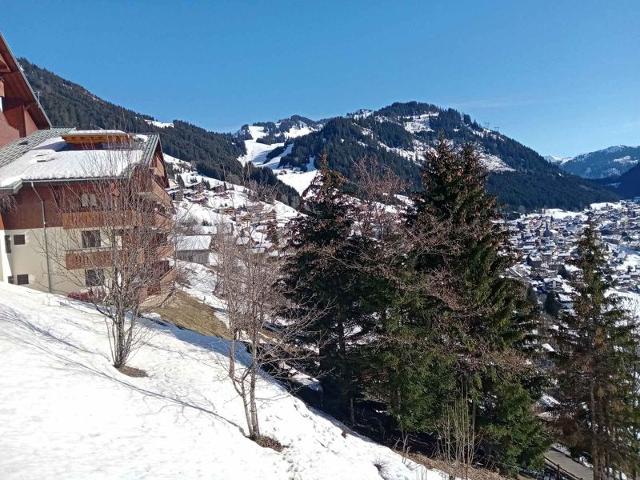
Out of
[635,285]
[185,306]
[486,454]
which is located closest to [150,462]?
[486,454]

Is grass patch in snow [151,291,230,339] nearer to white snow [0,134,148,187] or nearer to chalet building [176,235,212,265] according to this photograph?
white snow [0,134,148,187]

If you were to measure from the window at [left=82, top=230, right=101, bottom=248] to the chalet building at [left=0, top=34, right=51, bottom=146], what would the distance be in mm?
18265

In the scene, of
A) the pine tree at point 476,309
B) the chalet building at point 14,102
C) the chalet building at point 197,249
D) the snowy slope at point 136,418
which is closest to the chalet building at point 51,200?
the chalet building at point 14,102

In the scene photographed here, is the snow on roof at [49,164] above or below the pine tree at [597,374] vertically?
above

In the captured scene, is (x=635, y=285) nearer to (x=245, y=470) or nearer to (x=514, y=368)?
(x=514, y=368)

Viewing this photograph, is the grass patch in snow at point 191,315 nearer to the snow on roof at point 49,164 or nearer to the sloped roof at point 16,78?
the snow on roof at point 49,164

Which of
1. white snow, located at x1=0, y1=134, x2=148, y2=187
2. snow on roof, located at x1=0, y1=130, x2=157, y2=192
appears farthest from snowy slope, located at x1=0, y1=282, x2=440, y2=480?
A: white snow, located at x1=0, y1=134, x2=148, y2=187

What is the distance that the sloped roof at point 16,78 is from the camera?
26.2m

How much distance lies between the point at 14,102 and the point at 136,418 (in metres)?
28.3

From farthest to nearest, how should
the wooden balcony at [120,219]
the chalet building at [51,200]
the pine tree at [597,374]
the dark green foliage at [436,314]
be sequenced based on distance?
the pine tree at [597,374] < the chalet building at [51,200] < the dark green foliage at [436,314] < the wooden balcony at [120,219]

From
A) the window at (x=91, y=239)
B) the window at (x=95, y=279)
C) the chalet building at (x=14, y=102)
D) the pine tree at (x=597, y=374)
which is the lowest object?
the pine tree at (x=597, y=374)

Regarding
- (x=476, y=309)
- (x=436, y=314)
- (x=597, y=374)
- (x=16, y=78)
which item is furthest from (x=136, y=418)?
(x=16, y=78)

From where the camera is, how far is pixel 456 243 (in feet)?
58.5

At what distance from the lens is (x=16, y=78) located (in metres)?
28.1
